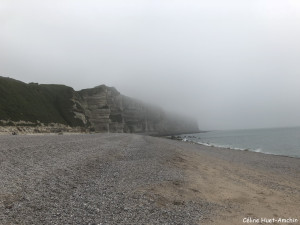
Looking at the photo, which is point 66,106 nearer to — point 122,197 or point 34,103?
point 34,103

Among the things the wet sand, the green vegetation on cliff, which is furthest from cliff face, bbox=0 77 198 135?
the wet sand

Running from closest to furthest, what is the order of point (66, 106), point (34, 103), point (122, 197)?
point (122, 197) < point (34, 103) < point (66, 106)

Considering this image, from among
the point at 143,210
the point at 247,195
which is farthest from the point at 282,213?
the point at 143,210

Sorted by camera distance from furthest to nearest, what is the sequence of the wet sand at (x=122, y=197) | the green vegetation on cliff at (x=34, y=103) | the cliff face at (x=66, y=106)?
the cliff face at (x=66, y=106)
the green vegetation on cliff at (x=34, y=103)
the wet sand at (x=122, y=197)

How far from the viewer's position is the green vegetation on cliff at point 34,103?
8006 cm

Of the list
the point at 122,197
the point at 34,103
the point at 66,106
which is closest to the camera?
the point at 122,197

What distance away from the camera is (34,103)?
10056 centimetres

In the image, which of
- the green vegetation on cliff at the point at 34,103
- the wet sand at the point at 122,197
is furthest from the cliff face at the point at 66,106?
the wet sand at the point at 122,197

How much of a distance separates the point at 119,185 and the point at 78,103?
409ft

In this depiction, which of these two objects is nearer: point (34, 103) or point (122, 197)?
point (122, 197)

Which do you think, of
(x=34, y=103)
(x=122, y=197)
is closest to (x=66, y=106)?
(x=34, y=103)

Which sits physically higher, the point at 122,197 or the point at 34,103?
the point at 34,103

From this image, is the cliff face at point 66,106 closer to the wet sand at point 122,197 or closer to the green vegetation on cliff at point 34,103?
the green vegetation on cliff at point 34,103

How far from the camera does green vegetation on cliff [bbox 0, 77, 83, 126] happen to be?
263 ft
